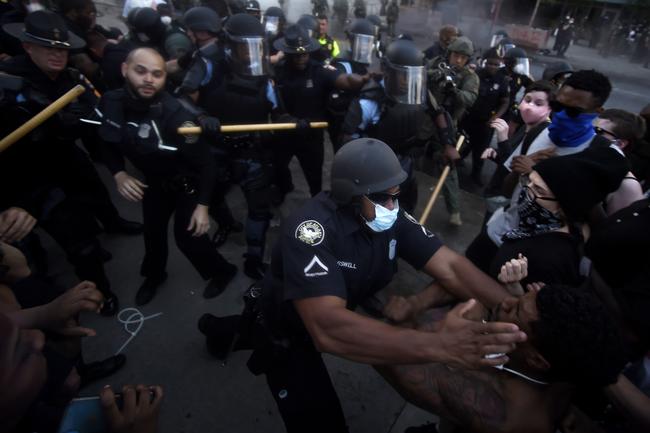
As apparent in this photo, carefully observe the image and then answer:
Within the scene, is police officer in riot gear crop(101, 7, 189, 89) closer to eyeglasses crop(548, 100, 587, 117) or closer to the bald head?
the bald head

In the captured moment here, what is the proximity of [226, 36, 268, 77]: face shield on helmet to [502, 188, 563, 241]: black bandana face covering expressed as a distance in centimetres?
255

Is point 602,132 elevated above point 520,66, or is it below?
above

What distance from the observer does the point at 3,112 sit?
255 centimetres

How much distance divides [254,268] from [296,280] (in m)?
2.10

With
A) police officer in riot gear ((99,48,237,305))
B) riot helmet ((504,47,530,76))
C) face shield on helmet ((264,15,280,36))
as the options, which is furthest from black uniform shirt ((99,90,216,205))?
riot helmet ((504,47,530,76))

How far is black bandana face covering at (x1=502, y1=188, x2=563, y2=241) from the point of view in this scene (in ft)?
6.73

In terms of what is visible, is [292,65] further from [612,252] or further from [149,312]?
[612,252]

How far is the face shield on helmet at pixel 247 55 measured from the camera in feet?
11.3

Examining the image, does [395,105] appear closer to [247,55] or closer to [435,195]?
[435,195]

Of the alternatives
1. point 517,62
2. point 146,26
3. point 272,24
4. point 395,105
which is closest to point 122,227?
point 146,26

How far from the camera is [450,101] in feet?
14.9

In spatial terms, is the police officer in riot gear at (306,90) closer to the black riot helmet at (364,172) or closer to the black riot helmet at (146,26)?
the black riot helmet at (146,26)

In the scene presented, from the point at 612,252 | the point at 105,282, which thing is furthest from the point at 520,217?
the point at 105,282

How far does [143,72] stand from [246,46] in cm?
111
